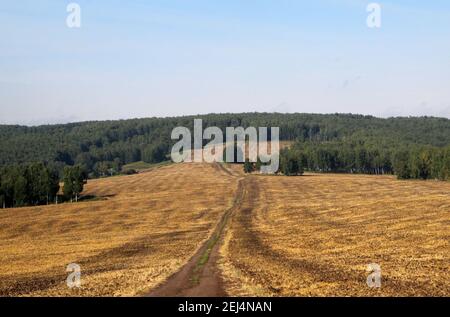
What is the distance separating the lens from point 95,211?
10488cm

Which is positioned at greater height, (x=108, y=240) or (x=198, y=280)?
(x=198, y=280)

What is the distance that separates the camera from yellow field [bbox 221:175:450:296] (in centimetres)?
2916

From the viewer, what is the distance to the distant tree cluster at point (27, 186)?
13650cm

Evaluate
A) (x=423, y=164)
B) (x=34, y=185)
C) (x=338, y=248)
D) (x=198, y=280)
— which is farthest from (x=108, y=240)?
(x=423, y=164)

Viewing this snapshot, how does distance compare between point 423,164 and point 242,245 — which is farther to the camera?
point 423,164

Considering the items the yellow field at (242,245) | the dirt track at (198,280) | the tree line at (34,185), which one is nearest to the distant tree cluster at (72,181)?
the tree line at (34,185)

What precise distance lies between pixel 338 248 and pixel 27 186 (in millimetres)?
112049

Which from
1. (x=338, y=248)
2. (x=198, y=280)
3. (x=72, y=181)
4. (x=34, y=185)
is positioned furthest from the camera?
(x=72, y=181)

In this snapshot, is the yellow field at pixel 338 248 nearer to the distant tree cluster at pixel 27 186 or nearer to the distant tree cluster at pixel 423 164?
the distant tree cluster at pixel 27 186

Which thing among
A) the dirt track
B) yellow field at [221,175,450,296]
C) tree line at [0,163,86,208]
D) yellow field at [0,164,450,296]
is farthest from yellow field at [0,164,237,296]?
tree line at [0,163,86,208]

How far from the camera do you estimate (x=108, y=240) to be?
65688mm

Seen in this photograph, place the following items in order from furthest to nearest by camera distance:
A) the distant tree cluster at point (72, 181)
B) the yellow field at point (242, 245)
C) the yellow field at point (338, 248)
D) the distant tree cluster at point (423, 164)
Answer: the distant tree cluster at point (423, 164) → the distant tree cluster at point (72, 181) → the yellow field at point (242, 245) → the yellow field at point (338, 248)

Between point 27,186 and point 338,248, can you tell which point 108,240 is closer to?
point 338,248

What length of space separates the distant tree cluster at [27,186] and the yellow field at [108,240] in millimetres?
15005
